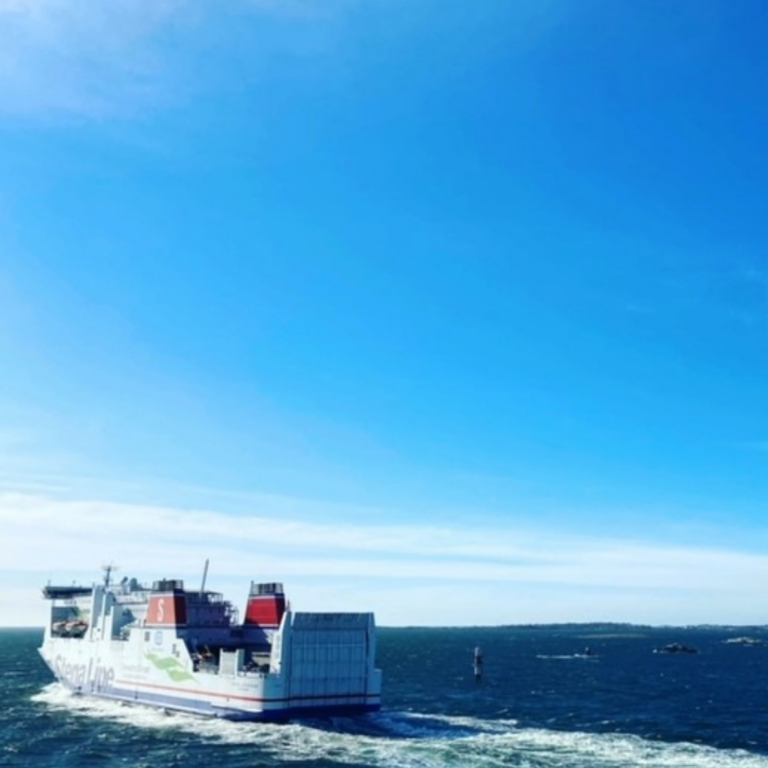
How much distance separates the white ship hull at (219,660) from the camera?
54.8 metres

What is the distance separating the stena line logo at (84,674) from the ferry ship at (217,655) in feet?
0.28

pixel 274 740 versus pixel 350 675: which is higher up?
pixel 350 675

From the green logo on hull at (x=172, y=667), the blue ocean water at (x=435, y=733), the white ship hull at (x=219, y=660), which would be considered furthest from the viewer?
the green logo on hull at (x=172, y=667)

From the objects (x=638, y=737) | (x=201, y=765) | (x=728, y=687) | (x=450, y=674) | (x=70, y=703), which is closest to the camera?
(x=201, y=765)

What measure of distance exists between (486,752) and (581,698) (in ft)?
136

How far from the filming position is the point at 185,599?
64.1 metres

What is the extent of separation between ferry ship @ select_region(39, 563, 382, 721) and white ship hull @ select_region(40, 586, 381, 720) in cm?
7

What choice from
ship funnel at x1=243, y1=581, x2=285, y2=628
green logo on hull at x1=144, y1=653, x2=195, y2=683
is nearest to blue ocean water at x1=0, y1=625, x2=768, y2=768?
green logo on hull at x1=144, y1=653, x2=195, y2=683

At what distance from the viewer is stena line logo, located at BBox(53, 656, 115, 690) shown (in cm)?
6788

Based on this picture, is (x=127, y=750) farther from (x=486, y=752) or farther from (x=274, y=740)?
(x=486, y=752)

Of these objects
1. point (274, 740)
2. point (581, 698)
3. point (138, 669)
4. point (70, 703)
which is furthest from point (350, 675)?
point (581, 698)

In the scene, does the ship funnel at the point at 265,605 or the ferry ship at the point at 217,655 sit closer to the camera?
the ferry ship at the point at 217,655

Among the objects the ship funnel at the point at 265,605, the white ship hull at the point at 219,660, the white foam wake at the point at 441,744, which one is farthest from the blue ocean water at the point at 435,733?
the ship funnel at the point at 265,605

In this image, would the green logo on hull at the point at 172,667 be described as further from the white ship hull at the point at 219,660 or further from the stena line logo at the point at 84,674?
the stena line logo at the point at 84,674
